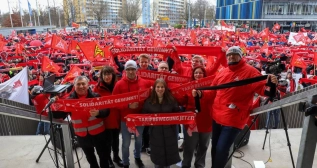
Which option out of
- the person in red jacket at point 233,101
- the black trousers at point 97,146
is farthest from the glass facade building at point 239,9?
the black trousers at point 97,146

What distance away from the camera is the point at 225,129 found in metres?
2.91

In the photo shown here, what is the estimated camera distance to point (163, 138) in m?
3.29

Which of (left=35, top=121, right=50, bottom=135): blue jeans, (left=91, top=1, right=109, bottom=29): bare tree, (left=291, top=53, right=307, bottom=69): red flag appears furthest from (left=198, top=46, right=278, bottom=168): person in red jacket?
(left=91, top=1, right=109, bottom=29): bare tree

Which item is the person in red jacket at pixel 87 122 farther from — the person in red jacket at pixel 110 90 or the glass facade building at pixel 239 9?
the glass facade building at pixel 239 9

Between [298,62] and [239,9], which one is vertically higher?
[239,9]

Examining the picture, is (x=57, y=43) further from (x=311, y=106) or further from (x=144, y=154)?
(x=311, y=106)

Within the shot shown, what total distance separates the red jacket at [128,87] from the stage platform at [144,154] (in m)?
1.02

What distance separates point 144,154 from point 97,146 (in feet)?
3.82

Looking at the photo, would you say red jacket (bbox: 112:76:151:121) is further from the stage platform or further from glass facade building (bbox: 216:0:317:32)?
glass facade building (bbox: 216:0:317:32)

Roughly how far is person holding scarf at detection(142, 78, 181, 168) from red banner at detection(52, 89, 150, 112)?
0.15 metres

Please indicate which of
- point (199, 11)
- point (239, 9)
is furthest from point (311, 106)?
point (199, 11)

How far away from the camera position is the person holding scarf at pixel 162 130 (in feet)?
10.7

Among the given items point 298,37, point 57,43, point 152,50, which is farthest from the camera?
point 298,37

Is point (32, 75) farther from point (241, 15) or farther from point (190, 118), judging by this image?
point (241, 15)
